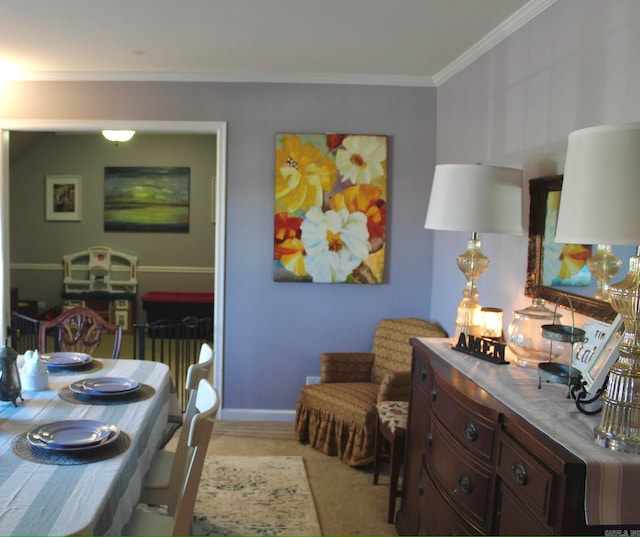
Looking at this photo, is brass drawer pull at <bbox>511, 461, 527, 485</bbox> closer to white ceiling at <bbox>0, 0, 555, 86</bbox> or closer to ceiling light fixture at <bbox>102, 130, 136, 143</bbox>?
white ceiling at <bbox>0, 0, 555, 86</bbox>

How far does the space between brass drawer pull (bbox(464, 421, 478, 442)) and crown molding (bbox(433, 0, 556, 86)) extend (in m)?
1.81

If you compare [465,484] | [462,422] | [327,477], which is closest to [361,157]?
→ [327,477]

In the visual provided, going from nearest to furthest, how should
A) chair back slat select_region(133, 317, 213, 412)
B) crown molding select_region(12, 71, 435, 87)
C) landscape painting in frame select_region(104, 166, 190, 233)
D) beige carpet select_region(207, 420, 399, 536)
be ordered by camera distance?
beige carpet select_region(207, 420, 399, 536), crown molding select_region(12, 71, 435, 87), chair back slat select_region(133, 317, 213, 412), landscape painting in frame select_region(104, 166, 190, 233)

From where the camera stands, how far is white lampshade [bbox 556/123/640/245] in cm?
136

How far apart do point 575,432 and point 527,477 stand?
0.55ft

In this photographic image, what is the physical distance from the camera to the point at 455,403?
2131 millimetres

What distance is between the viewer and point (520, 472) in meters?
1.62

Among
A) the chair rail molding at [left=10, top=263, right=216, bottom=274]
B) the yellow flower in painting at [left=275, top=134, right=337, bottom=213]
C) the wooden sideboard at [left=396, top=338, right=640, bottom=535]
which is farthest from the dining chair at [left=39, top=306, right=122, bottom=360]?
the chair rail molding at [left=10, top=263, right=216, bottom=274]

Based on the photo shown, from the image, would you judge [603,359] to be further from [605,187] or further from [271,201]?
[271,201]

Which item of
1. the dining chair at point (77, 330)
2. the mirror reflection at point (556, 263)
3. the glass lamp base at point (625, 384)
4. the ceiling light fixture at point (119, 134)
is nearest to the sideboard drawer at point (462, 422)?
the glass lamp base at point (625, 384)

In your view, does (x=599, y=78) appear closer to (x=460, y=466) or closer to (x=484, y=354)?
(x=484, y=354)

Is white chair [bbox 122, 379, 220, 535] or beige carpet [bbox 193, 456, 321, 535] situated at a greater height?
white chair [bbox 122, 379, 220, 535]

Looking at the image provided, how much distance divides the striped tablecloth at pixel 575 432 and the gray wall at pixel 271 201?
83.6 inches

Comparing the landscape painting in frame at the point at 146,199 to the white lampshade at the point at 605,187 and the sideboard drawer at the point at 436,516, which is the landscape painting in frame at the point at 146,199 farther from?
the white lampshade at the point at 605,187
